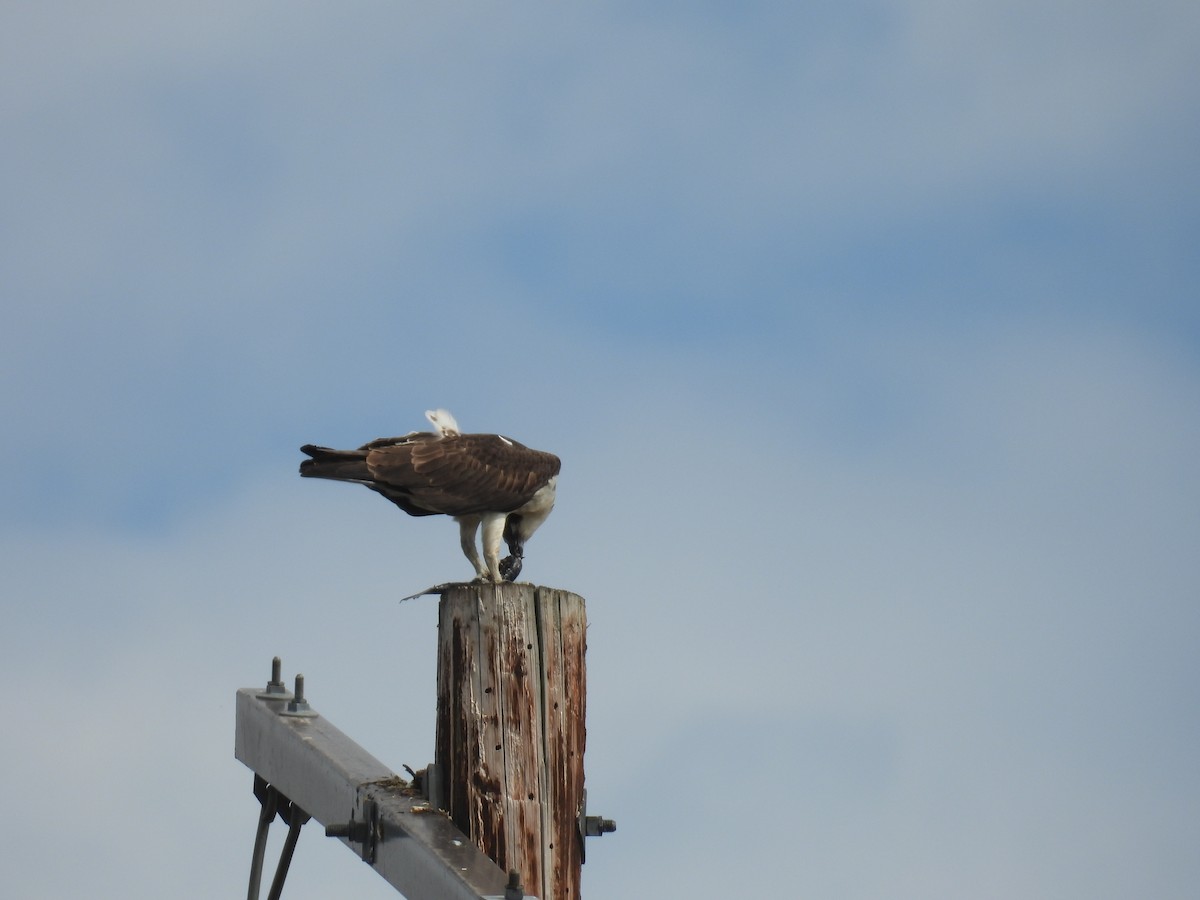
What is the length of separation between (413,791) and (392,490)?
2011 millimetres

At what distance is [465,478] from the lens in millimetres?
7305

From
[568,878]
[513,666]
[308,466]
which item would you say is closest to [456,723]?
[513,666]

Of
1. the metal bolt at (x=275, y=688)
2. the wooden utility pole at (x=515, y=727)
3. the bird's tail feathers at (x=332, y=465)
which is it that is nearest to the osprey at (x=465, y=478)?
the bird's tail feathers at (x=332, y=465)

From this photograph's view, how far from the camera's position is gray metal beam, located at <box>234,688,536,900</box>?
471 cm

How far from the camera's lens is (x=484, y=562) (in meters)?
7.59

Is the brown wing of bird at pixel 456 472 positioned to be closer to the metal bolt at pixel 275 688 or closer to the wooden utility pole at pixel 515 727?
the metal bolt at pixel 275 688

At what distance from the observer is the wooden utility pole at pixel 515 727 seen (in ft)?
16.2

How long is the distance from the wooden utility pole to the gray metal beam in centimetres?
14

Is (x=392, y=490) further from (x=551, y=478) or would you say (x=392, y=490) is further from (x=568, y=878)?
(x=568, y=878)

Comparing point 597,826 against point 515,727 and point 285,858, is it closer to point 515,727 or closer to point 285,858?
point 515,727

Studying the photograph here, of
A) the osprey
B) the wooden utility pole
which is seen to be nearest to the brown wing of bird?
the osprey

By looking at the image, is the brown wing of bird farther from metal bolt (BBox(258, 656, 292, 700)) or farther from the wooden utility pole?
the wooden utility pole

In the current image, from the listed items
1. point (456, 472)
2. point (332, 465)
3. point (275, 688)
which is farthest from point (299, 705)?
point (456, 472)

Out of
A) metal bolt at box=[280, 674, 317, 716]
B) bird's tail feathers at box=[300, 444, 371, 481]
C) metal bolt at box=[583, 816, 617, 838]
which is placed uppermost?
bird's tail feathers at box=[300, 444, 371, 481]
